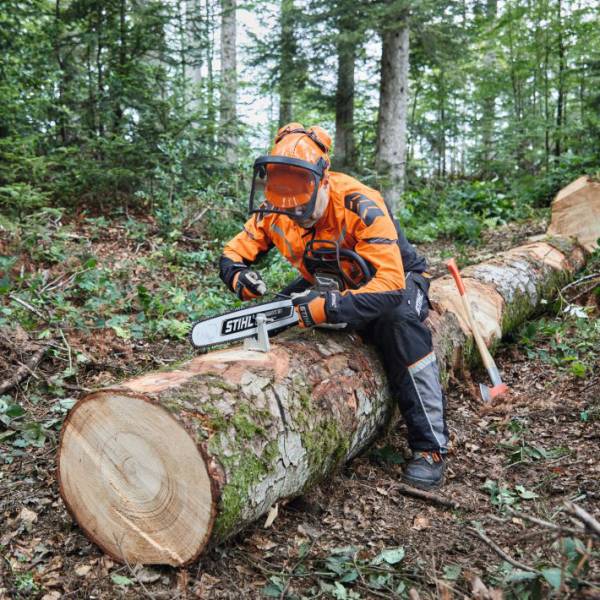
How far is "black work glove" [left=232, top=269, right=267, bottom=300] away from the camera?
3322 mm

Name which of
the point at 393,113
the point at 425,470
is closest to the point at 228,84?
the point at 393,113

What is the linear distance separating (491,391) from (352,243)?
1.68 meters

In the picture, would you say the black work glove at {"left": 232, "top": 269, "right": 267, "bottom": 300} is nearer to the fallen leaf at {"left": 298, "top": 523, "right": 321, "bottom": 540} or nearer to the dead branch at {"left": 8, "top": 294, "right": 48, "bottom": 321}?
the fallen leaf at {"left": 298, "top": 523, "right": 321, "bottom": 540}

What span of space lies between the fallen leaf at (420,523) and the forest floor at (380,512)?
0.03ft

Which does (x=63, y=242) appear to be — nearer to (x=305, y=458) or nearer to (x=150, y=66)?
(x=150, y=66)

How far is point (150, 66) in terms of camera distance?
7.39 metres

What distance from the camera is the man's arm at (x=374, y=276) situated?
9.41ft

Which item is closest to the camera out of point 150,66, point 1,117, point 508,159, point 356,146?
point 1,117

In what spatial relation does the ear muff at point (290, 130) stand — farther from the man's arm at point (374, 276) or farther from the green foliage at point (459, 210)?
the green foliage at point (459, 210)

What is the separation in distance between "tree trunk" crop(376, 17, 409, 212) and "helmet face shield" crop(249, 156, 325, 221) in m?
6.40

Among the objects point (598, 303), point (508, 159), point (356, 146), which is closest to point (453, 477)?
point (598, 303)

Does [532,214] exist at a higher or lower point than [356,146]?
lower

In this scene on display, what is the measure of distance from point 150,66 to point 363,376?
6147 mm

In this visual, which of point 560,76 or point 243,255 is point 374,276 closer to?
point 243,255
